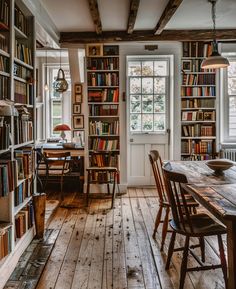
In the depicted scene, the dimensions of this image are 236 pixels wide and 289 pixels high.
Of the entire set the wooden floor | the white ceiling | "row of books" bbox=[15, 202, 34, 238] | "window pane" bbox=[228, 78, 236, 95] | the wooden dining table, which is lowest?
the wooden floor

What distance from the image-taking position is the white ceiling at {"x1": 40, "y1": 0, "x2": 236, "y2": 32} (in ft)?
13.8

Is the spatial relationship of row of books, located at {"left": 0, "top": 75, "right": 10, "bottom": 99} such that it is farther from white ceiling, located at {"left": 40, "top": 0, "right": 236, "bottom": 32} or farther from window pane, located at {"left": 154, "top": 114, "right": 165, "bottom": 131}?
window pane, located at {"left": 154, "top": 114, "right": 165, "bottom": 131}

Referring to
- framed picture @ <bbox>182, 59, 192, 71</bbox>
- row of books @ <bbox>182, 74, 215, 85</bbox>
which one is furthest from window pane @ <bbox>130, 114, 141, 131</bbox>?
framed picture @ <bbox>182, 59, 192, 71</bbox>

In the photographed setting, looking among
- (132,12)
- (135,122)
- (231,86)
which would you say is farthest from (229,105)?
(132,12)

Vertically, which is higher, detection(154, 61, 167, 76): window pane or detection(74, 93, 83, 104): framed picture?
detection(154, 61, 167, 76): window pane

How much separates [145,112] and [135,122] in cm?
27

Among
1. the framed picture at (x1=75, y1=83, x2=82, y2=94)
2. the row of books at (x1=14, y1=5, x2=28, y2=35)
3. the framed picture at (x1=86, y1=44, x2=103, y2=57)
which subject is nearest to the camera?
the row of books at (x1=14, y1=5, x2=28, y2=35)

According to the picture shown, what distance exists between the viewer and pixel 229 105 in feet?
20.4

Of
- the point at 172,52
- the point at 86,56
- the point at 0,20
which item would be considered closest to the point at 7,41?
the point at 0,20

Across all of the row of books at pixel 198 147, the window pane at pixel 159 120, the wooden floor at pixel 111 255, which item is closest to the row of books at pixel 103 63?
the window pane at pixel 159 120

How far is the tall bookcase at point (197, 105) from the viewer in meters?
5.93

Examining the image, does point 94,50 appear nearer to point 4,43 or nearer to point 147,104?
point 147,104

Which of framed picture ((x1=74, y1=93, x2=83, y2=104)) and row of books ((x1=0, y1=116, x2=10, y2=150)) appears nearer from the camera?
row of books ((x1=0, y1=116, x2=10, y2=150))

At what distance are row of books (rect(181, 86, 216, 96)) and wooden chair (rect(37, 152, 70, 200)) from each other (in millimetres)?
2462
